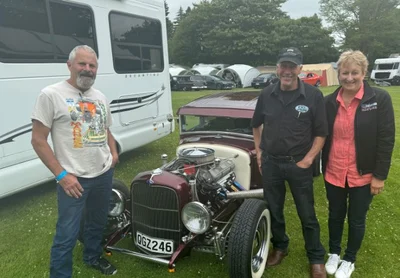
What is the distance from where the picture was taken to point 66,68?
4.92m

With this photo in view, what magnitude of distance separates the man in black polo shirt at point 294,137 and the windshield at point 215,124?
115 centimetres

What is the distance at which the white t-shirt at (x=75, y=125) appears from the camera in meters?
2.45

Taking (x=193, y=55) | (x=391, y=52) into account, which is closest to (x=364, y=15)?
(x=391, y=52)

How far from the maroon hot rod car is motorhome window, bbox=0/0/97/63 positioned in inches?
88.8

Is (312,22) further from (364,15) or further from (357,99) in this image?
Result: (357,99)

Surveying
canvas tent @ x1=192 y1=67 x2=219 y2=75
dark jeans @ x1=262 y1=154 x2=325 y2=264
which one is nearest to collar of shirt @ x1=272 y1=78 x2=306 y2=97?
dark jeans @ x1=262 y1=154 x2=325 y2=264

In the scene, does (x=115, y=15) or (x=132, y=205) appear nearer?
(x=132, y=205)

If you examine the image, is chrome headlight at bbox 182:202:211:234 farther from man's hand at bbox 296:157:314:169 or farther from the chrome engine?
man's hand at bbox 296:157:314:169

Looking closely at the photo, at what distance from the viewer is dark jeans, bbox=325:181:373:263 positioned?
2870 millimetres

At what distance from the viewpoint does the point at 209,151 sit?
144 inches

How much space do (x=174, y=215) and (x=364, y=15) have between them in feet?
155

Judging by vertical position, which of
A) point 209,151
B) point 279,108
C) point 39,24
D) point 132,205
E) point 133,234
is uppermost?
point 39,24

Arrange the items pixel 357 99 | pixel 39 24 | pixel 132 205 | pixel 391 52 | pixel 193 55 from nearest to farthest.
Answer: pixel 357 99, pixel 132 205, pixel 39 24, pixel 391 52, pixel 193 55

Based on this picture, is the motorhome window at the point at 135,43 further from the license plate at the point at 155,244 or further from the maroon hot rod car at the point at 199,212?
the license plate at the point at 155,244
